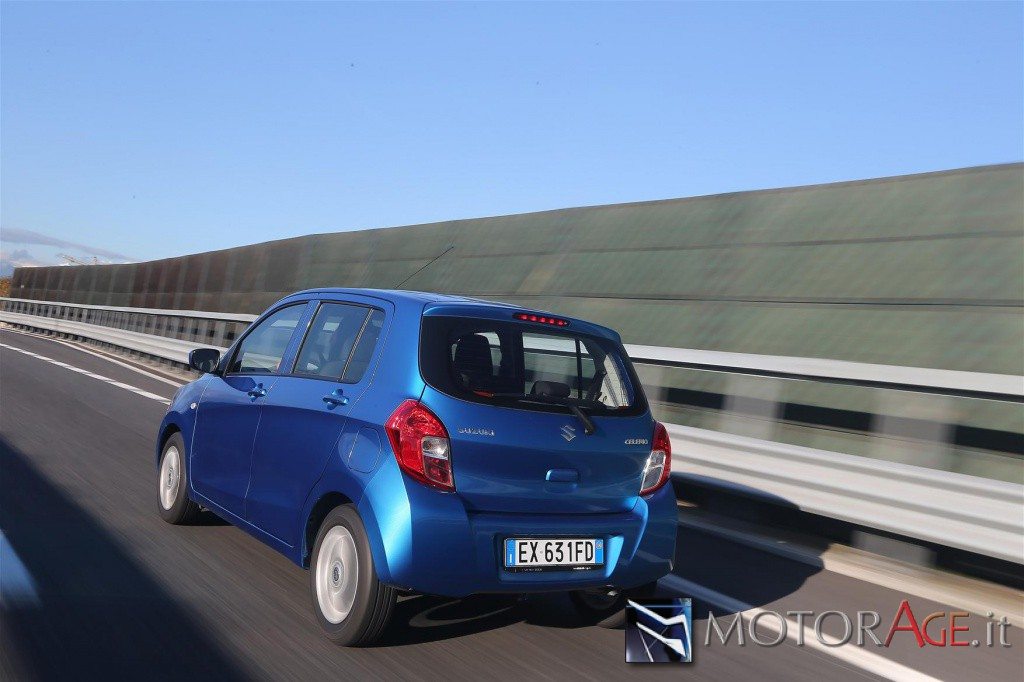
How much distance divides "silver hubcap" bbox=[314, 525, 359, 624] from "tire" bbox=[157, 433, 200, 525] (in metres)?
2.18

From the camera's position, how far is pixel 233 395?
20.9ft

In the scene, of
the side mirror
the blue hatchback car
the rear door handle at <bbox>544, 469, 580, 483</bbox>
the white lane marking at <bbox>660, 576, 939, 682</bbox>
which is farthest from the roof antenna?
Result: the rear door handle at <bbox>544, 469, 580, 483</bbox>

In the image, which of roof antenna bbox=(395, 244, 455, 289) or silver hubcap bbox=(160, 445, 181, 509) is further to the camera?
roof antenna bbox=(395, 244, 455, 289)

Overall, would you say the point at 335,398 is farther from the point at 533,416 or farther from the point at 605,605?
the point at 605,605

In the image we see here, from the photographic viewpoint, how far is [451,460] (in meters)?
4.64

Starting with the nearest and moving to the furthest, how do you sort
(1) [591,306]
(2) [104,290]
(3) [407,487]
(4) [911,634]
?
1. (3) [407,487]
2. (4) [911,634]
3. (1) [591,306]
4. (2) [104,290]

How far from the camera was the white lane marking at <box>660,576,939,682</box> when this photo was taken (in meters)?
5.11

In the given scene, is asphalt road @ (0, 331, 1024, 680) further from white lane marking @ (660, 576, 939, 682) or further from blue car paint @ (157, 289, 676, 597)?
blue car paint @ (157, 289, 676, 597)

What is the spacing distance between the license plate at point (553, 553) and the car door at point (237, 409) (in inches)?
74.4

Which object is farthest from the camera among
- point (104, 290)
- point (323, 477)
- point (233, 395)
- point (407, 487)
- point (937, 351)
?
point (104, 290)

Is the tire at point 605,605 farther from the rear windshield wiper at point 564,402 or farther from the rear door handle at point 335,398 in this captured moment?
the rear door handle at point 335,398

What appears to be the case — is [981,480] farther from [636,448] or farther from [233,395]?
[233,395]

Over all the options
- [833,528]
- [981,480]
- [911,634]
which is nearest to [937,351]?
[833,528]

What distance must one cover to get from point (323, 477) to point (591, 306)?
12.5 meters
